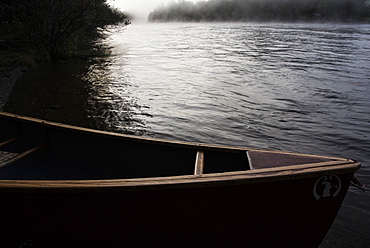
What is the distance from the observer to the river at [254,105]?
6.46 m

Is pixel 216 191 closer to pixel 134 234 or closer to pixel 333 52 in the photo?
pixel 134 234

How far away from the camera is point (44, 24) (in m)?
14.1

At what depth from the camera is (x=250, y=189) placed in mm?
2762

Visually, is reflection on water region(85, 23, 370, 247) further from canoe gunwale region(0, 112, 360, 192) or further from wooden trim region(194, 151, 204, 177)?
wooden trim region(194, 151, 204, 177)

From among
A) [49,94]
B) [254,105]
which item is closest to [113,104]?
[49,94]

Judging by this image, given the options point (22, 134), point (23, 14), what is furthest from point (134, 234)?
point (23, 14)

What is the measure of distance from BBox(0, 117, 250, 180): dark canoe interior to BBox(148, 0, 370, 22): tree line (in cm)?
6416

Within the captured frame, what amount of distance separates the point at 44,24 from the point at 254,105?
11.1m

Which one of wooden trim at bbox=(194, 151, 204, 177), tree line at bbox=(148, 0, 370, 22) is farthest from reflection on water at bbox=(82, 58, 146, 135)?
tree line at bbox=(148, 0, 370, 22)

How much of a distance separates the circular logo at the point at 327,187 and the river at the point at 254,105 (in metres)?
1.29

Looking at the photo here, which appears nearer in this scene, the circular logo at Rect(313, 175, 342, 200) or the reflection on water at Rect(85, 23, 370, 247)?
the circular logo at Rect(313, 175, 342, 200)

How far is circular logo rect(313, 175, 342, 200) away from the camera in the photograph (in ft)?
8.92

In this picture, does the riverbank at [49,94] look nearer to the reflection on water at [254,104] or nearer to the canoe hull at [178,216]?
the reflection on water at [254,104]

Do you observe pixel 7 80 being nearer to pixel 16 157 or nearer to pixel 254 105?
pixel 16 157
